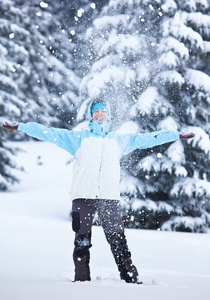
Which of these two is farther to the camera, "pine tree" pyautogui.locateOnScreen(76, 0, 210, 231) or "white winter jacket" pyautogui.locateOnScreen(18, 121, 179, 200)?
"pine tree" pyautogui.locateOnScreen(76, 0, 210, 231)

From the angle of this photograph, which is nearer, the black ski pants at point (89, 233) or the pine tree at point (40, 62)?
the black ski pants at point (89, 233)

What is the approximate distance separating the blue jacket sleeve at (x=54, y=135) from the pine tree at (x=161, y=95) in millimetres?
4120

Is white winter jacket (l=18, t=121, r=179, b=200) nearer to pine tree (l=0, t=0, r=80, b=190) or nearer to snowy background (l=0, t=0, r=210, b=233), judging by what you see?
snowy background (l=0, t=0, r=210, b=233)

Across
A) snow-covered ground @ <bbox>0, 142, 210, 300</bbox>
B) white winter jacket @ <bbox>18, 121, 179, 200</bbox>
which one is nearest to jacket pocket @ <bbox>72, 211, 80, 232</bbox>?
white winter jacket @ <bbox>18, 121, 179, 200</bbox>

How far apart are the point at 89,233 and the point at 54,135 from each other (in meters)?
0.93

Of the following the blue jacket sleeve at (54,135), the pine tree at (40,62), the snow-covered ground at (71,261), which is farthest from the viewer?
the pine tree at (40,62)

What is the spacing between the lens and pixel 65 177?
17.9 metres

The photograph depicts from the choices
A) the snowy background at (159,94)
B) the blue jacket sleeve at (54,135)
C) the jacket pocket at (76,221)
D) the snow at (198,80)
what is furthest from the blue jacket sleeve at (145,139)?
the snow at (198,80)

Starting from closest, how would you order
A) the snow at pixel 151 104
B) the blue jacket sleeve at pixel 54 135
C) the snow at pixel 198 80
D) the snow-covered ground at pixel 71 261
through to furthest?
the snow-covered ground at pixel 71 261 → the blue jacket sleeve at pixel 54 135 → the snow at pixel 151 104 → the snow at pixel 198 80

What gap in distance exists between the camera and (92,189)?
3.93 metres

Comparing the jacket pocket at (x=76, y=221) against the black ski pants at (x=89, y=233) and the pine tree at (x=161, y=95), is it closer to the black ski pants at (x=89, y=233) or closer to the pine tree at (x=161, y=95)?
the black ski pants at (x=89, y=233)

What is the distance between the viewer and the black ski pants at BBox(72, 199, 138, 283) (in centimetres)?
394

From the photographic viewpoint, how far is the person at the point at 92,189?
12.9 ft

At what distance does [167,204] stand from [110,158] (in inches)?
180
